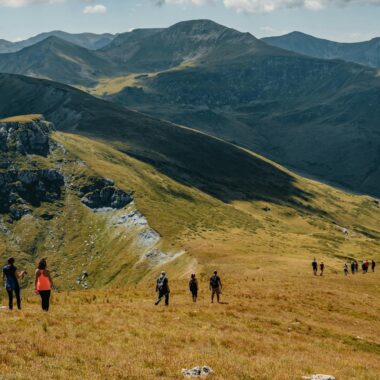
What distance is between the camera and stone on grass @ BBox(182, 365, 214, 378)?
19.0 m

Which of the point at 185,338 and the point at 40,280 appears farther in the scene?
the point at 40,280

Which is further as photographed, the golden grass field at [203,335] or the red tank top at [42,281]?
the red tank top at [42,281]

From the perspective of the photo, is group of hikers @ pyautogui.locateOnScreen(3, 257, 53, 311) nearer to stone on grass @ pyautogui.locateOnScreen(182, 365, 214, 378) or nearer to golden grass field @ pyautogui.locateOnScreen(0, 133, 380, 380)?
golden grass field @ pyautogui.locateOnScreen(0, 133, 380, 380)

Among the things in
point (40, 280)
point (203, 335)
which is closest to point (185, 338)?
point (203, 335)

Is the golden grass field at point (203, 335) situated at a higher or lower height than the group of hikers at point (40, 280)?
lower

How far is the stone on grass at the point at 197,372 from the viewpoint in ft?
62.2

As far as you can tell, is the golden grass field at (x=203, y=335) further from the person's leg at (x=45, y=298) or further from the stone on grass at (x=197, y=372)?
the person's leg at (x=45, y=298)

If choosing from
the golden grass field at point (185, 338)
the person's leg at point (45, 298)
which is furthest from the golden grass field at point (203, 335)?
the person's leg at point (45, 298)

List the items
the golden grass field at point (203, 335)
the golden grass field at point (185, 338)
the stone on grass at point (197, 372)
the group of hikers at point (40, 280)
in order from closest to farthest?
1. the stone on grass at point (197, 372)
2. the golden grass field at point (185, 338)
3. the golden grass field at point (203, 335)
4. the group of hikers at point (40, 280)

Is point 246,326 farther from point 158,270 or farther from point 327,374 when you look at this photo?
point 158,270

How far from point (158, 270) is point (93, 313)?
114 meters

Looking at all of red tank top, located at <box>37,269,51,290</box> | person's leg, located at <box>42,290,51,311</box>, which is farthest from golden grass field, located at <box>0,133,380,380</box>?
red tank top, located at <box>37,269,51,290</box>

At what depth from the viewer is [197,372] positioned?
1914 centimetres

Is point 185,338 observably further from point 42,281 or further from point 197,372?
point 42,281
